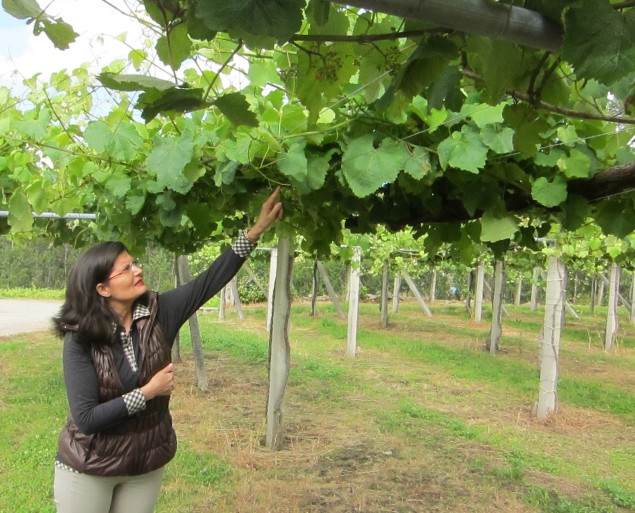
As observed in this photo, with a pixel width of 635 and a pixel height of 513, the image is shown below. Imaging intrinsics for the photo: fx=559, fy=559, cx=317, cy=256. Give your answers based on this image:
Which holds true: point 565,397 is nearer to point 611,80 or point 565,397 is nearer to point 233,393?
point 233,393

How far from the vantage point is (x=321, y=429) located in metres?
4.94

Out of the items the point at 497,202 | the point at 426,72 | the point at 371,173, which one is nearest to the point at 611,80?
the point at 426,72

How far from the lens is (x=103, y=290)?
5.78 feet

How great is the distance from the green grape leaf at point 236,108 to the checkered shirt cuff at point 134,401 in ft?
3.60

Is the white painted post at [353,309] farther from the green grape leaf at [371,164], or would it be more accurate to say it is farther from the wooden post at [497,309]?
the green grape leaf at [371,164]

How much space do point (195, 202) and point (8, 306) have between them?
1786 centimetres

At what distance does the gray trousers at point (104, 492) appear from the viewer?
5.46ft

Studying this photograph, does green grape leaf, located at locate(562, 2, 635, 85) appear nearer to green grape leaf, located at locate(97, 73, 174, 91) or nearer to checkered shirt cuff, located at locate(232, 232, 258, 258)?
green grape leaf, located at locate(97, 73, 174, 91)

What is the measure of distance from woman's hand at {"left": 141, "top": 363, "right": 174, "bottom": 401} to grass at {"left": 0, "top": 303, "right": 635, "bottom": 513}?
76.6 inches

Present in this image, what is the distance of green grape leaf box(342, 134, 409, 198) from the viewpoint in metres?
1.40

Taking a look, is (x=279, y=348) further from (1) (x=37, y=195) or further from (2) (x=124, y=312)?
(2) (x=124, y=312)

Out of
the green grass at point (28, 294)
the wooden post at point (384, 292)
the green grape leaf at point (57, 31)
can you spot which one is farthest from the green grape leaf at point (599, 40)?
the green grass at point (28, 294)

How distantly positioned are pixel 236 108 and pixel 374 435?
4.46m

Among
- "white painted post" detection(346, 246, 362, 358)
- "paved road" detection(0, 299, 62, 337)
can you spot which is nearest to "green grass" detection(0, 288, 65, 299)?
"paved road" detection(0, 299, 62, 337)
